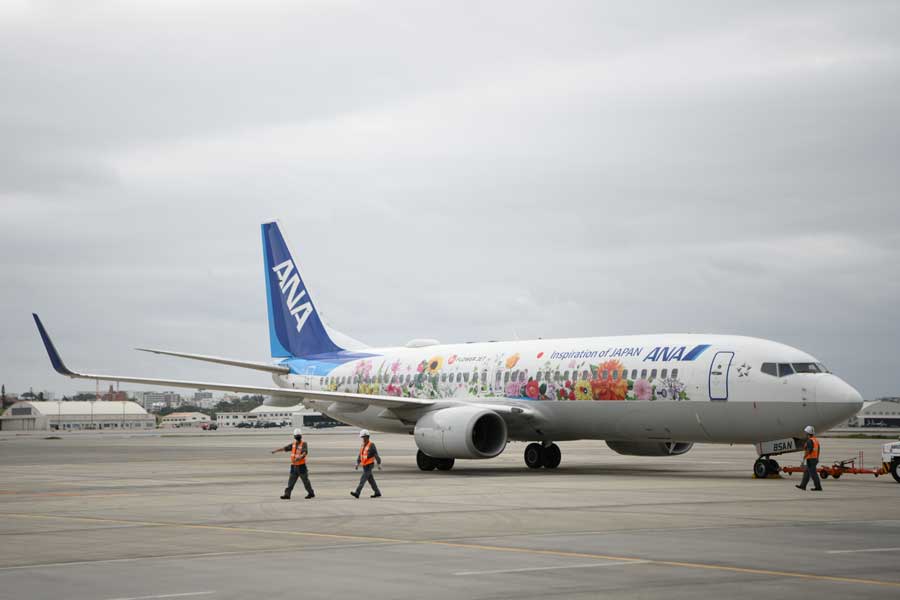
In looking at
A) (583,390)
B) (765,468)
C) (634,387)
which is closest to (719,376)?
(634,387)

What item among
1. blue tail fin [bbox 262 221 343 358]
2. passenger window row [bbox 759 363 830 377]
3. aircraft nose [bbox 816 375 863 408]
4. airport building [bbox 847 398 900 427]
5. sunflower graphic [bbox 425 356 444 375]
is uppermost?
blue tail fin [bbox 262 221 343 358]

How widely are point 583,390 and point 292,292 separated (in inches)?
666

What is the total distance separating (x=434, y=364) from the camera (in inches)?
1625

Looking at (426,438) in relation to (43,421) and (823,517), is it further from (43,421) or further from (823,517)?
(43,421)

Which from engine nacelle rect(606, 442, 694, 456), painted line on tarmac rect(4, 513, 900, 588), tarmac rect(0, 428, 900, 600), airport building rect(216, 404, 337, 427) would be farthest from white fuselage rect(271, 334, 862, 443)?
airport building rect(216, 404, 337, 427)

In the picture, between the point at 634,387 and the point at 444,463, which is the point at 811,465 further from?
the point at 444,463

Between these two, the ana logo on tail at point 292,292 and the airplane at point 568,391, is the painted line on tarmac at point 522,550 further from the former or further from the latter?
the ana logo on tail at point 292,292

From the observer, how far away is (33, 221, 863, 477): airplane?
101 ft

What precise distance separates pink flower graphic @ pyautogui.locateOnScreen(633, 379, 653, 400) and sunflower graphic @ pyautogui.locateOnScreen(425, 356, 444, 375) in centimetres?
941

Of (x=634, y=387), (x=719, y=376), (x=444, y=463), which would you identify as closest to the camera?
(x=719, y=376)

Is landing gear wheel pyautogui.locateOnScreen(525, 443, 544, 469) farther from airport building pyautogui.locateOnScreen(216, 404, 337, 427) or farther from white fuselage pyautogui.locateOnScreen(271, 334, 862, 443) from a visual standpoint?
airport building pyautogui.locateOnScreen(216, 404, 337, 427)

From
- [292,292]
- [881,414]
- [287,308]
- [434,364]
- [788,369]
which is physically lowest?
[881,414]

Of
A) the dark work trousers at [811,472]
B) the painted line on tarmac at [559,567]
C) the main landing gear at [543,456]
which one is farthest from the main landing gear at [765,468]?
the painted line on tarmac at [559,567]

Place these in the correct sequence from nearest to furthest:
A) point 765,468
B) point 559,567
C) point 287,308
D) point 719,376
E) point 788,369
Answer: point 559,567 < point 788,369 < point 719,376 < point 765,468 < point 287,308
